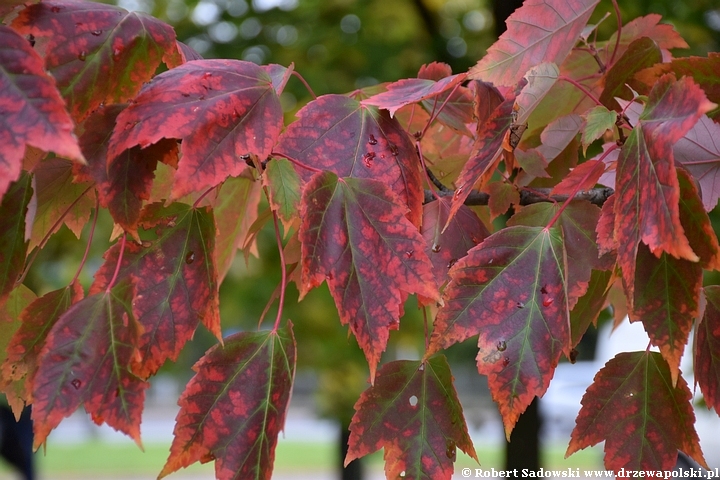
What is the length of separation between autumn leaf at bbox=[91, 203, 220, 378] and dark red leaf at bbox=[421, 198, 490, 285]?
0.25 m

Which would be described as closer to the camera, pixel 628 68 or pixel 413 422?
pixel 413 422

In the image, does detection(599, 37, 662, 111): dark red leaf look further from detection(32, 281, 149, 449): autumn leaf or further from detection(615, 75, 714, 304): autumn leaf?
detection(32, 281, 149, 449): autumn leaf

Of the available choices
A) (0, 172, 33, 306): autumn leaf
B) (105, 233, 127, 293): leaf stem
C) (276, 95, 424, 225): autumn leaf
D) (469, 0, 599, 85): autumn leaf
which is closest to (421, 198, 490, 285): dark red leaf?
(276, 95, 424, 225): autumn leaf

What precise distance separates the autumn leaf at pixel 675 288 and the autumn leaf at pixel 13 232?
63 cm

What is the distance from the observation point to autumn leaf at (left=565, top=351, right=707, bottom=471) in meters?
0.79

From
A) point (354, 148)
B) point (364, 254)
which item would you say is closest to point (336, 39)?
point (354, 148)

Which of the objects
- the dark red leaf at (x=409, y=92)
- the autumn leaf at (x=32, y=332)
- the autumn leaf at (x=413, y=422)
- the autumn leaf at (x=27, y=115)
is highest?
the autumn leaf at (x=27, y=115)

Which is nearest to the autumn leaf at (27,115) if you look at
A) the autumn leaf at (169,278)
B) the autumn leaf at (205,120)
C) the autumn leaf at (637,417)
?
the autumn leaf at (205,120)

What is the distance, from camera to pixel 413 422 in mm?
799

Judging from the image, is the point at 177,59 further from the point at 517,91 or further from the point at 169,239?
the point at 517,91

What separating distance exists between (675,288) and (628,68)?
1.17ft

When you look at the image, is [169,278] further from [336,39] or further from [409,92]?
[336,39]

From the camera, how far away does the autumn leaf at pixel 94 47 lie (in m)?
0.75

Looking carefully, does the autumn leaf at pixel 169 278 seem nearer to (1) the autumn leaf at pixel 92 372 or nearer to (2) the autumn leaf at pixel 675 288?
(1) the autumn leaf at pixel 92 372
